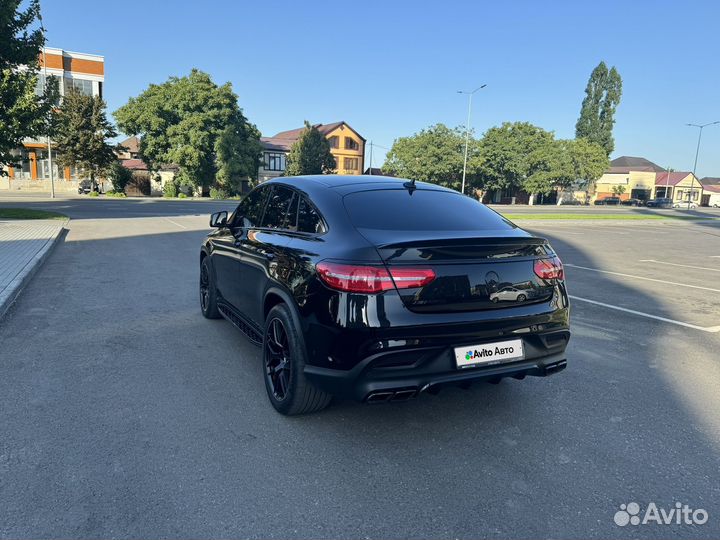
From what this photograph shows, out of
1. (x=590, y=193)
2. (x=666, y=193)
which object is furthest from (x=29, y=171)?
(x=666, y=193)

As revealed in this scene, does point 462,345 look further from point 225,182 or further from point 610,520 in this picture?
point 225,182

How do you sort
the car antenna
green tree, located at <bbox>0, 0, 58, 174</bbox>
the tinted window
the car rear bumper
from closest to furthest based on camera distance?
1. the car rear bumper
2. the tinted window
3. the car antenna
4. green tree, located at <bbox>0, 0, 58, 174</bbox>

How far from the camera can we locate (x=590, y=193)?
8538 cm

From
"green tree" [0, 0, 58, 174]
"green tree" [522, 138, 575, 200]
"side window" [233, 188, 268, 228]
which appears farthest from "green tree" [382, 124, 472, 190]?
"side window" [233, 188, 268, 228]

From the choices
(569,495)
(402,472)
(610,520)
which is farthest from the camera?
(402,472)

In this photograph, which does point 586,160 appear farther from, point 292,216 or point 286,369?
point 286,369

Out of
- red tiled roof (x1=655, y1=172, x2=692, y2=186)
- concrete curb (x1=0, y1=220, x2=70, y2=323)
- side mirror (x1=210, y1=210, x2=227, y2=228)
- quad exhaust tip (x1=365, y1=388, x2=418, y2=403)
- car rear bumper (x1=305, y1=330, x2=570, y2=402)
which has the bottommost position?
concrete curb (x1=0, y1=220, x2=70, y2=323)

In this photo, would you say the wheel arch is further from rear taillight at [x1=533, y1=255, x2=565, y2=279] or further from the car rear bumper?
rear taillight at [x1=533, y1=255, x2=565, y2=279]

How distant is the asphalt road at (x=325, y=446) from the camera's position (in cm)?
249

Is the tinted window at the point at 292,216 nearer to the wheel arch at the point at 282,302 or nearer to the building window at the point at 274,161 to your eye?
the wheel arch at the point at 282,302

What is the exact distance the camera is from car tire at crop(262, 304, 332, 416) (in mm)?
3340

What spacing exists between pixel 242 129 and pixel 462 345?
159ft

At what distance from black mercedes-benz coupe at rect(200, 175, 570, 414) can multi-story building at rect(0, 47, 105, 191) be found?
56086 mm

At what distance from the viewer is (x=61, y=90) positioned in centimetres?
5278
